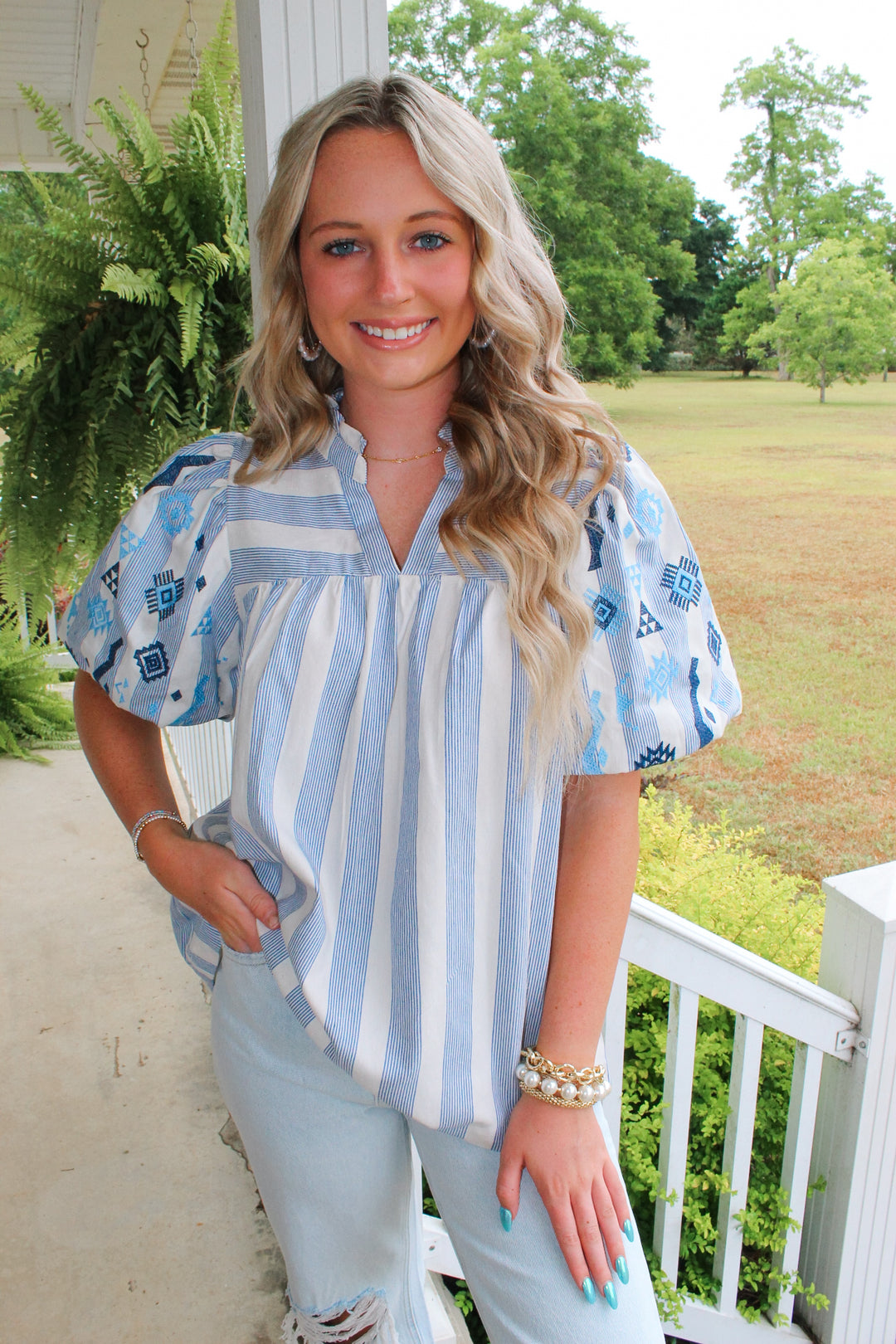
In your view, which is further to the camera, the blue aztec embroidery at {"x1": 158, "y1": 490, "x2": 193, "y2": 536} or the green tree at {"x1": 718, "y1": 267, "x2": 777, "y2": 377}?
the green tree at {"x1": 718, "y1": 267, "x2": 777, "y2": 377}

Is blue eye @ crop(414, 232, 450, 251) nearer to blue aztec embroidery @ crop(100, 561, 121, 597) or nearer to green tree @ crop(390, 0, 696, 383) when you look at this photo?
blue aztec embroidery @ crop(100, 561, 121, 597)

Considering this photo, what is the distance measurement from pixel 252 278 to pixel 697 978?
3.45 ft

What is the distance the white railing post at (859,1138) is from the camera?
Result: 55.4 inches

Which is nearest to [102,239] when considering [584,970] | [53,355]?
[53,355]

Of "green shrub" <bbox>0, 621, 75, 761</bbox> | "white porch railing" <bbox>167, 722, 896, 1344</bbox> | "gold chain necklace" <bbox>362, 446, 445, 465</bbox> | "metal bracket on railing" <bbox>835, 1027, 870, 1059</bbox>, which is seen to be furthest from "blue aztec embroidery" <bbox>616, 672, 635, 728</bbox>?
"green shrub" <bbox>0, 621, 75, 761</bbox>

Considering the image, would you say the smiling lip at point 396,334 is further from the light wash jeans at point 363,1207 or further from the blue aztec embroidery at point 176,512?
the light wash jeans at point 363,1207

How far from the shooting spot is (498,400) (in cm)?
90

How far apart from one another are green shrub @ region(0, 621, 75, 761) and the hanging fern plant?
2660 mm

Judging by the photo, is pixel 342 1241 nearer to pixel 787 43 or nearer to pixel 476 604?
pixel 476 604

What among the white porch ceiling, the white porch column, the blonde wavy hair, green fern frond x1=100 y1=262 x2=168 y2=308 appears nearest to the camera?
the blonde wavy hair

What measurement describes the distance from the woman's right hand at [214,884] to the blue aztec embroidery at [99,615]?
0.21 metres

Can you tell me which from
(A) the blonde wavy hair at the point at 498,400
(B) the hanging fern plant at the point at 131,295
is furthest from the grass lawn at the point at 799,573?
(A) the blonde wavy hair at the point at 498,400

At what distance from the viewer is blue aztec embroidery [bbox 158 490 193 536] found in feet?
3.00

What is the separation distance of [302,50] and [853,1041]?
1480 millimetres
